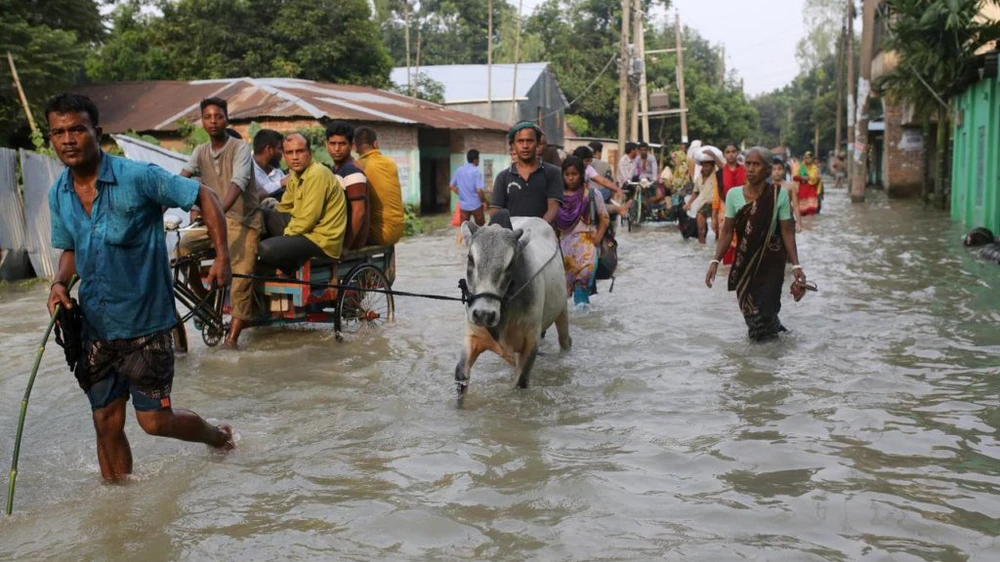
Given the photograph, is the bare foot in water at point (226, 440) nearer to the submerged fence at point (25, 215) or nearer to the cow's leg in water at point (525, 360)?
the cow's leg in water at point (525, 360)

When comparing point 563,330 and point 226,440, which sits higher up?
point 563,330

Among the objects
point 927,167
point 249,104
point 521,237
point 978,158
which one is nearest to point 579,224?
point 521,237

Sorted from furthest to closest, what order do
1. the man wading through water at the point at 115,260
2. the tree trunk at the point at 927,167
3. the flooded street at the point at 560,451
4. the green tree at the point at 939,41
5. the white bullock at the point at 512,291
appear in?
the tree trunk at the point at 927,167 → the green tree at the point at 939,41 → the white bullock at the point at 512,291 → the man wading through water at the point at 115,260 → the flooded street at the point at 560,451

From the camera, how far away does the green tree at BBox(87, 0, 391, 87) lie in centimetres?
3161

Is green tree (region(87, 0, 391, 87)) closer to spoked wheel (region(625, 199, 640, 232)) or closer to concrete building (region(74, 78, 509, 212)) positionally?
concrete building (region(74, 78, 509, 212))

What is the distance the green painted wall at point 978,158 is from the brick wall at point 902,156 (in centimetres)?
1028

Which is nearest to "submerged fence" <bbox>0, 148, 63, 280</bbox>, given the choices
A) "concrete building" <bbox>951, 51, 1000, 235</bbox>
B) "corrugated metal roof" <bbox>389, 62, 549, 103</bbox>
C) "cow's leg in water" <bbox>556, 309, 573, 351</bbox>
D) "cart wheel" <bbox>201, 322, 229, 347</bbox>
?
"cart wheel" <bbox>201, 322, 229, 347</bbox>

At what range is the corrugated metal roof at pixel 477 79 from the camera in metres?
39.4

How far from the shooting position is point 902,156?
33406mm

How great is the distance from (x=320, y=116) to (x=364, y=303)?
14.0 m

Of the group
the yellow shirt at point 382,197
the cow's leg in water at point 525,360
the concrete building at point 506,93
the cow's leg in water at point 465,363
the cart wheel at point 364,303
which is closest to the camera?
the cow's leg in water at point 465,363

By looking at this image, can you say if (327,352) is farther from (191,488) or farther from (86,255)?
(86,255)

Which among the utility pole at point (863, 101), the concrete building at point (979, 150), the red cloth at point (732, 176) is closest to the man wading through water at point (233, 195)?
the red cloth at point (732, 176)

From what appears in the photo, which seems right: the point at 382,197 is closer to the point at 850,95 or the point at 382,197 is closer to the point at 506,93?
the point at 850,95
